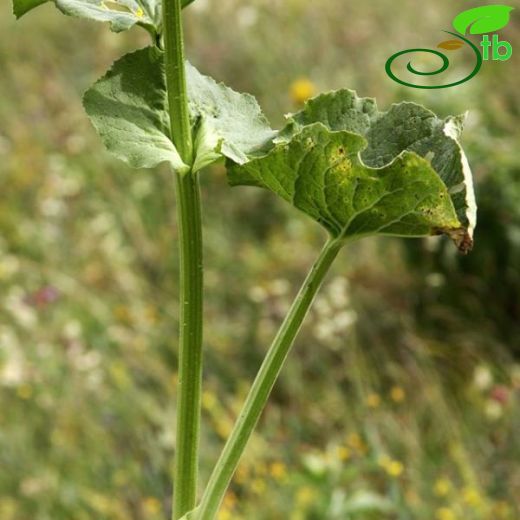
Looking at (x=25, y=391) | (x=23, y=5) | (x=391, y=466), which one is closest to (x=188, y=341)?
(x=23, y=5)

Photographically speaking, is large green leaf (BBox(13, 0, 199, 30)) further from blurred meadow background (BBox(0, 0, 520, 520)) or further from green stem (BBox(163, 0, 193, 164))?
blurred meadow background (BBox(0, 0, 520, 520))

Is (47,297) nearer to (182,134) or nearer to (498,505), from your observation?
(498,505)

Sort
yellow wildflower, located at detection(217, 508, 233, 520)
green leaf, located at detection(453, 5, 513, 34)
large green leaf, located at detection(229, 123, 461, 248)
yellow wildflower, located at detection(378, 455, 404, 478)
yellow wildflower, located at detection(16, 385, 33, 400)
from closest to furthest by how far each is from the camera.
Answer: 1. large green leaf, located at detection(229, 123, 461, 248)
2. green leaf, located at detection(453, 5, 513, 34)
3. yellow wildflower, located at detection(378, 455, 404, 478)
4. yellow wildflower, located at detection(217, 508, 233, 520)
5. yellow wildflower, located at detection(16, 385, 33, 400)

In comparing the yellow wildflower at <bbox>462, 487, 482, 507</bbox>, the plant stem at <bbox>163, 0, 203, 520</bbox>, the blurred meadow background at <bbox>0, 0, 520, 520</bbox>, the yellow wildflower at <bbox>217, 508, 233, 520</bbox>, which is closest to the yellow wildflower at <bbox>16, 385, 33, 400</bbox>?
the blurred meadow background at <bbox>0, 0, 520, 520</bbox>

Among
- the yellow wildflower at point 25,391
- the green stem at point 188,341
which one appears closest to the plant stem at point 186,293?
the green stem at point 188,341

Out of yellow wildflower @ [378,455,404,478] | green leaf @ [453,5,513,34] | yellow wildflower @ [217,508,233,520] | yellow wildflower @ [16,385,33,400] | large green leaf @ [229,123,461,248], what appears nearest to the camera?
large green leaf @ [229,123,461,248]

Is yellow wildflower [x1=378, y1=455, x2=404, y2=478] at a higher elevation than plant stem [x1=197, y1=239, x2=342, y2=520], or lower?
higher

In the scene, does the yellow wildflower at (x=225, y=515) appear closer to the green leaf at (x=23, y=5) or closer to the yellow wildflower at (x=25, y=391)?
the yellow wildflower at (x=25, y=391)
